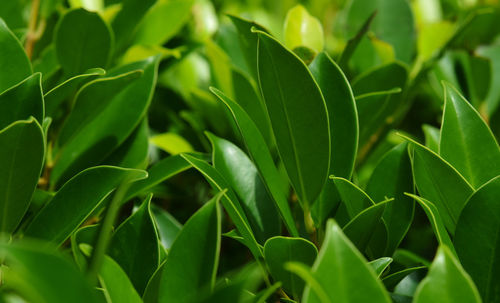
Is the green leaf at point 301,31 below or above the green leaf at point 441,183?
above

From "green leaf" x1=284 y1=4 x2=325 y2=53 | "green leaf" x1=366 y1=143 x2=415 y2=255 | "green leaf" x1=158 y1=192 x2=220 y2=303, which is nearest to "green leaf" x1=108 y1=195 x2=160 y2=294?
"green leaf" x1=158 y1=192 x2=220 y2=303

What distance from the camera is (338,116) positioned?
0.82 m

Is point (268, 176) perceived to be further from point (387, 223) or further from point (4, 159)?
point (4, 159)

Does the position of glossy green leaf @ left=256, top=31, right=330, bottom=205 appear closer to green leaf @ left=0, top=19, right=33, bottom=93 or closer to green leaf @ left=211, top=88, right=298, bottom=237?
green leaf @ left=211, top=88, right=298, bottom=237

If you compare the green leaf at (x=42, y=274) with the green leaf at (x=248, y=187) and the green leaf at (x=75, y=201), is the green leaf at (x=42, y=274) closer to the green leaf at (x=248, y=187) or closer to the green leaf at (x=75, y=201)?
the green leaf at (x=75, y=201)

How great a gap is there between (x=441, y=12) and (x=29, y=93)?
1.53 meters

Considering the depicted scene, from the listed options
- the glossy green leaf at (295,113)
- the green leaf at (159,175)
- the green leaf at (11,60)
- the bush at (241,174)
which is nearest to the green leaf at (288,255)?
the bush at (241,174)

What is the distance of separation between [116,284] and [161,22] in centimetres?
76

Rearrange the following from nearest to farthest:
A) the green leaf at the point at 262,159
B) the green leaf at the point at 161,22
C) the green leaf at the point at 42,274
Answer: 1. the green leaf at the point at 42,274
2. the green leaf at the point at 262,159
3. the green leaf at the point at 161,22

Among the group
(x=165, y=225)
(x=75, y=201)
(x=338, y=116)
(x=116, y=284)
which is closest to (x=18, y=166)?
(x=75, y=201)

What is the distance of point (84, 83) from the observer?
0.96 metres

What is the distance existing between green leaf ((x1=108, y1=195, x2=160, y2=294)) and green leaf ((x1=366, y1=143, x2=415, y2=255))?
1.06 feet

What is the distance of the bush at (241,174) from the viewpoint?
56cm

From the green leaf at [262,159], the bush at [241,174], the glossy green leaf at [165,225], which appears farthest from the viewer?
the glossy green leaf at [165,225]
